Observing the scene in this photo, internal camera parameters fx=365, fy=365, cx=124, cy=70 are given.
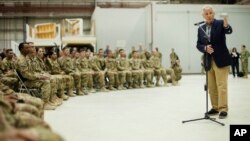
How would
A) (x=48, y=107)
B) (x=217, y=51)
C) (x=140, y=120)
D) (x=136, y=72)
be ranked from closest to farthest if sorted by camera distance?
(x=217, y=51)
(x=140, y=120)
(x=48, y=107)
(x=136, y=72)

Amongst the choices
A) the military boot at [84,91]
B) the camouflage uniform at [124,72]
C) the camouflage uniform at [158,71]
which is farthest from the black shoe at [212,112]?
the camouflage uniform at [158,71]

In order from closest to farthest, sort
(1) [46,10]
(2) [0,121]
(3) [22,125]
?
(2) [0,121] → (3) [22,125] → (1) [46,10]

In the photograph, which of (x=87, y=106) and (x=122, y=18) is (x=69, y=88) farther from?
(x=122, y=18)

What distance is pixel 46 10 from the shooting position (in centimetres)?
2069

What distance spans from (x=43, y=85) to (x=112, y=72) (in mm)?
4002

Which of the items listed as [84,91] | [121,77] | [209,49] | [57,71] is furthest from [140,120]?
[121,77]

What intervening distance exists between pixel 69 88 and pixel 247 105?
12.4 feet

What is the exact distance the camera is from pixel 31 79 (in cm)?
580

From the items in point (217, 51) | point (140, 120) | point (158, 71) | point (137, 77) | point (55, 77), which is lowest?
point (140, 120)

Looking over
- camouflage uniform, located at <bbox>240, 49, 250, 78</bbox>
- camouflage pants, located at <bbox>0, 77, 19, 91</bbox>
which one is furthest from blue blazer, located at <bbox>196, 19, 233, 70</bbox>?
camouflage uniform, located at <bbox>240, 49, 250, 78</bbox>

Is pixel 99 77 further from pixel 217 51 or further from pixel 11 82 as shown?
pixel 217 51

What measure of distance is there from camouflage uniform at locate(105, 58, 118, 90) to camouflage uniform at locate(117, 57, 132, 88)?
0.47 feet

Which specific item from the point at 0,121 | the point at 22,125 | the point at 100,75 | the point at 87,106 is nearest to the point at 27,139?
the point at 0,121

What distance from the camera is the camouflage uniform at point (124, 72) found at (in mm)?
10062
